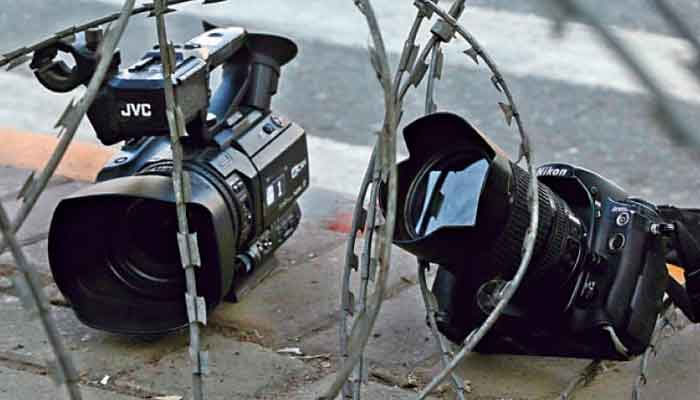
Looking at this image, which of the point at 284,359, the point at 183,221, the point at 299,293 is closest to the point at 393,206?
the point at 183,221

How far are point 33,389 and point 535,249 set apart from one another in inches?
36.2

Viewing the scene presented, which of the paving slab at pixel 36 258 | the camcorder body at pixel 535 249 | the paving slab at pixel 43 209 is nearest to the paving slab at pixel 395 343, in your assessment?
the camcorder body at pixel 535 249

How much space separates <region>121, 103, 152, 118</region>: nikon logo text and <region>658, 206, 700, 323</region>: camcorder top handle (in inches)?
37.1

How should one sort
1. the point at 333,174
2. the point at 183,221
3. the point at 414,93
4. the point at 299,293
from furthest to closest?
the point at 414,93 → the point at 333,174 → the point at 299,293 → the point at 183,221

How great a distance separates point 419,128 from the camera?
1.90m

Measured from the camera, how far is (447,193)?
187 centimetres

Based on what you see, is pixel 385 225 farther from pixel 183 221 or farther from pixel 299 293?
pixel 299 293

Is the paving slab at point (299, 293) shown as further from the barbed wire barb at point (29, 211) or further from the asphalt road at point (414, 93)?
the barbed wire barb at point (29, 211)

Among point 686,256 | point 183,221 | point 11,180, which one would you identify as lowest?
point 11,180

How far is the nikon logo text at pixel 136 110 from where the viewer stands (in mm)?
1951

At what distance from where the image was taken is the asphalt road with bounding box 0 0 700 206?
152 inches

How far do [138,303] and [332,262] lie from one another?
57 cm

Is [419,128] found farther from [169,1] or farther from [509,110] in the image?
[169,1]

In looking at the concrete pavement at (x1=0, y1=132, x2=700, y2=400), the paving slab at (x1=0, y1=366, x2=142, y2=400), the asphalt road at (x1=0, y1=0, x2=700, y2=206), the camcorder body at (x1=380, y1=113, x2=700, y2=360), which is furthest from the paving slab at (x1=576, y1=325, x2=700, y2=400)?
the asphalt road at (x1=0, y1=0, x2=700, y2=206)
